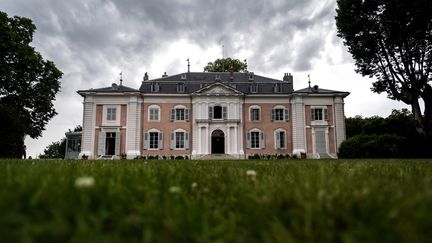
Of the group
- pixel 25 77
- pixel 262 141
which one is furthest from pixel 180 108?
pixel 25 77

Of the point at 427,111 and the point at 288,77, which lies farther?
the point at 288,77

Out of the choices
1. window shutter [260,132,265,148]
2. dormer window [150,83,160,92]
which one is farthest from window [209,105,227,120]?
dormer window [150,83,160,92]

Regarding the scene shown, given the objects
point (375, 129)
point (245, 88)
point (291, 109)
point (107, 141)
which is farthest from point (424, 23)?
point (107, 141)

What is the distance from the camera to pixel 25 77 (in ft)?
88.3

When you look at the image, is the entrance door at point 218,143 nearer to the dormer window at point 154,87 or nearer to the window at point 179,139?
the window at point 179,139

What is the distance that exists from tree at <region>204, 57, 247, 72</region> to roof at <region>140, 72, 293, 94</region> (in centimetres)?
544

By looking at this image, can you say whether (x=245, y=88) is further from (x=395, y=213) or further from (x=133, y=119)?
(x=395, y=213)

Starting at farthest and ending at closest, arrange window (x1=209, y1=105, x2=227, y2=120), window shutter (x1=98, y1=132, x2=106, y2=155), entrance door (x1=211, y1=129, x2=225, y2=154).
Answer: entrance door (x1=211, y1=129, x2=225, y2=154) < window (x1=209, y1=105, x2=227, y2=120) < window shutter (x1=98, y1=132, x2=106, y2=155)

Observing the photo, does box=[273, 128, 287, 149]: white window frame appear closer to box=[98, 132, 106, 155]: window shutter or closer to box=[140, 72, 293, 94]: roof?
box=[140, 72, 293, 94]: roof

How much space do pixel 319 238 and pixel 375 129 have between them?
30.3 metres

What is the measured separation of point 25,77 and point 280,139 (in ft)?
81.9

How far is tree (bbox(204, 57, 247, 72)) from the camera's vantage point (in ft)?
140

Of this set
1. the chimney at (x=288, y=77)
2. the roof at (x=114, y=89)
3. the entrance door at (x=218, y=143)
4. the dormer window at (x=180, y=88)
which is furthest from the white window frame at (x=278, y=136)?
the roof at (x=114, y=89)

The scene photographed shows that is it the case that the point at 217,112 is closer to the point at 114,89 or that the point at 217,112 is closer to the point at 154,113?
the point at 154,113
